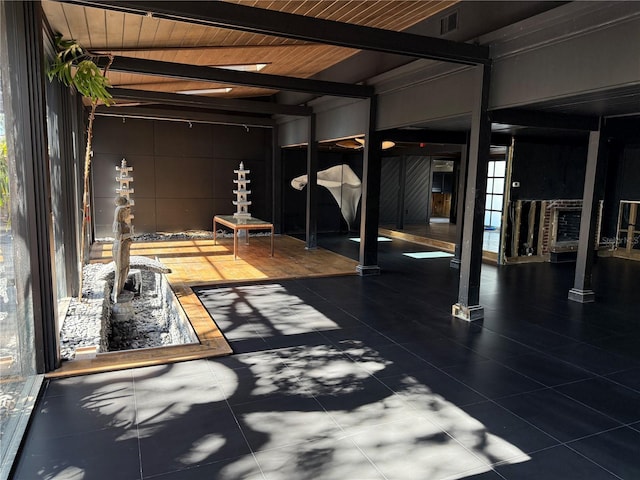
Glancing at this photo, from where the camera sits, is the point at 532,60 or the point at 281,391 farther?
the point at 532,60

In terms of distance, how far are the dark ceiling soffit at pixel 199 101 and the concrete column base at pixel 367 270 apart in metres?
3.65

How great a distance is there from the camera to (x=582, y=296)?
586 cm

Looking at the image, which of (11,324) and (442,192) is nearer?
(11,324)

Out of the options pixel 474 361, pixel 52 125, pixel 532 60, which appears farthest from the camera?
pixel 52 125

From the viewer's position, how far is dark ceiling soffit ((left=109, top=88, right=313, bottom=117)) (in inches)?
310

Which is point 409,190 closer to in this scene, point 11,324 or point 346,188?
point 346,188

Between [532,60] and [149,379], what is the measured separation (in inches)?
171

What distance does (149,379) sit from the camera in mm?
3447

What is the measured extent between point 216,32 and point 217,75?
0.66 metres

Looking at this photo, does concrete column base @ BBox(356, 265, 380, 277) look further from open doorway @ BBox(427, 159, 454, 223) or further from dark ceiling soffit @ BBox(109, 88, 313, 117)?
open doorway @ BBox(427, 159, 454, 223)

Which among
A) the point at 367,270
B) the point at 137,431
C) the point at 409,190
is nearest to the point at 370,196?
the point at 367,270

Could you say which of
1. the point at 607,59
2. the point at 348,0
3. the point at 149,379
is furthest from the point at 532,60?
the point at 149,379

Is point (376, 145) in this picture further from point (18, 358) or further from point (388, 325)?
point (18, 358)

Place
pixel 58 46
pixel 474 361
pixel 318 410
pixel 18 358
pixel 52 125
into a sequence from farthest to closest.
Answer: pixel 52 125 < pixel 58 46 < pixel 474 361 < pixel 318 410 < pixel 18 358
